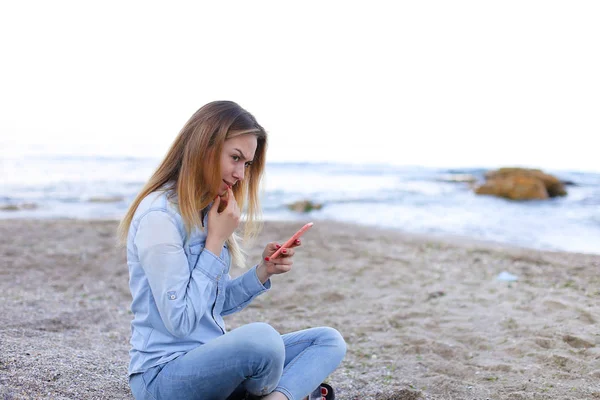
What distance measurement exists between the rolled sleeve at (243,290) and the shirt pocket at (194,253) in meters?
0.48

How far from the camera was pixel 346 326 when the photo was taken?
4.67m

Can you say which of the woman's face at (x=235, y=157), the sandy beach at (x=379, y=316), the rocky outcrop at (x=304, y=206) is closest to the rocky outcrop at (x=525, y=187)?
the rocky outcrop at (x=304, y=206)

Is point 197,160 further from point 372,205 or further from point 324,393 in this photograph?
point 372,205

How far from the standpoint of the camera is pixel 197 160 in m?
2.30

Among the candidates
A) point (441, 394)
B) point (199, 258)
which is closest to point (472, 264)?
point (441, 394)

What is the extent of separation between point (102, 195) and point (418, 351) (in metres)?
13.5

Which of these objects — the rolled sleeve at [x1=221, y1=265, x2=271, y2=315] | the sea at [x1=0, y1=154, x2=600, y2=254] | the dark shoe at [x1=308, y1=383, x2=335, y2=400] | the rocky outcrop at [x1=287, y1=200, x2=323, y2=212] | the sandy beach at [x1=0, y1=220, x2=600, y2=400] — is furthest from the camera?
the rocky outcrop at [x1=287, y1=200, x2=323, y2=212]

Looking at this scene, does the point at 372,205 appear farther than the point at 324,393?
Yes

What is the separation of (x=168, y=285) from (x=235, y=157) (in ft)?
2.11

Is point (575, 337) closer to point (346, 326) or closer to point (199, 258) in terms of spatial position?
point (346, 326)

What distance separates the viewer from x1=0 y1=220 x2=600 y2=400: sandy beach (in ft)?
10.5

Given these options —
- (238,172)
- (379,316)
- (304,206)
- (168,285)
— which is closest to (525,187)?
(304,206)

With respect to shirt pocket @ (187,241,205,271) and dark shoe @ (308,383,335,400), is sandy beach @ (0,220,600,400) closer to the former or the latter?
dark shoe @ (308,383,335,400)

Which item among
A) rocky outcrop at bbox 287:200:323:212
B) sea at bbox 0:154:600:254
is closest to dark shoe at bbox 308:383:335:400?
sea at bbox 0:154:600:254
